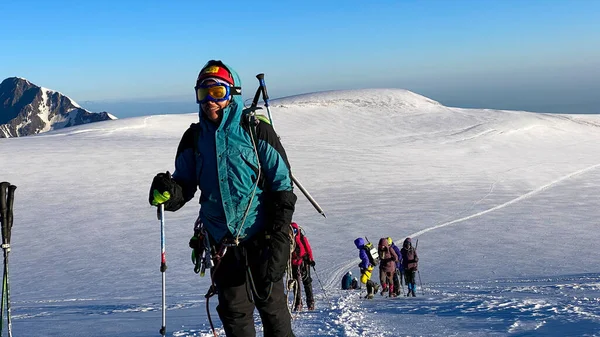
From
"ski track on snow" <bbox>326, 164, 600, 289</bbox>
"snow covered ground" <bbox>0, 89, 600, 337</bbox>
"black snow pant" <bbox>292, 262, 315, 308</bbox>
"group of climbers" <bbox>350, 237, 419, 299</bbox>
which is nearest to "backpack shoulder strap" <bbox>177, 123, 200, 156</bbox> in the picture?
"snow covered ground" <bbox>0, 89, 600, 337</bbox>

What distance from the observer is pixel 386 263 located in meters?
11.2

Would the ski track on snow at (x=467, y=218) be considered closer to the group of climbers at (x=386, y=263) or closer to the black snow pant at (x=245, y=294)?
the group of climbers at (x=386, y=263)

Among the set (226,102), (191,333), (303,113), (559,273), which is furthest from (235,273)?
(303,113)

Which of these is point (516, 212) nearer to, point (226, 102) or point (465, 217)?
point (465, 217)

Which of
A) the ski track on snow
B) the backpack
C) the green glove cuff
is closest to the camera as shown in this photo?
the green glove cuff

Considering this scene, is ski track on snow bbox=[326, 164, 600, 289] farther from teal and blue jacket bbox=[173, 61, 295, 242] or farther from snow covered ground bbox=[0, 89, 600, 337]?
teal and blue jacket bbox=[173, 61, 295, 242]

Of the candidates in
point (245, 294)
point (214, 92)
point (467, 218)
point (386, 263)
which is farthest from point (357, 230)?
point (214, 92)

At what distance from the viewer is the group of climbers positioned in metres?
10.5

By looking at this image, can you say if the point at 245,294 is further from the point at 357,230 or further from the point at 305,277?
the point at 357,230

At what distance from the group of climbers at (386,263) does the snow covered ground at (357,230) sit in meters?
0.42

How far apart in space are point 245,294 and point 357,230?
1640 centimetres

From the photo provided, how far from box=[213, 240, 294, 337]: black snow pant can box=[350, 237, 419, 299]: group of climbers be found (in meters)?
6.61

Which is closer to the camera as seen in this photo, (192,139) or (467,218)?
(192,139)

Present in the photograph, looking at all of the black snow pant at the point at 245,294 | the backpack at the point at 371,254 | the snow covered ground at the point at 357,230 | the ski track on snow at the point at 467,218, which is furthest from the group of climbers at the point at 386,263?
the black snow pant at the point at 245,294
